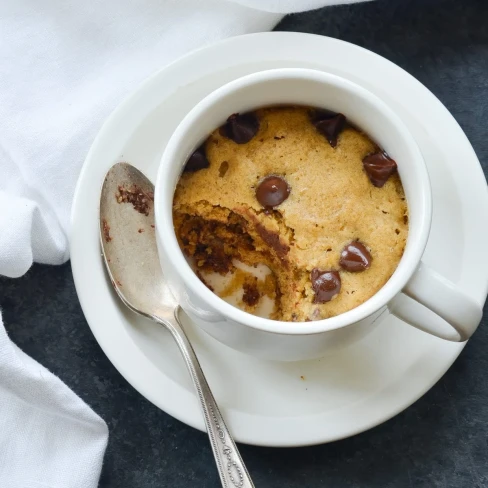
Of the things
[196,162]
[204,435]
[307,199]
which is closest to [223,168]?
[196,162]

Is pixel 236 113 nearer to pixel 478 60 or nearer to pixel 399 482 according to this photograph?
pixel 478 60

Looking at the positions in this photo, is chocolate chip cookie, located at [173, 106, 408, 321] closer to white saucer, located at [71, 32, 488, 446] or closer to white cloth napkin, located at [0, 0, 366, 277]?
white saucer, located at [71, 32, 488, 446]

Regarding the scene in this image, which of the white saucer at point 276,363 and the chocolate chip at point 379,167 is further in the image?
the white saucer at point 276,363

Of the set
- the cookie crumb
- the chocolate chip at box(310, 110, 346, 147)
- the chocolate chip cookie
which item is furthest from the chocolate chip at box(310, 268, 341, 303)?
the cookie crumb

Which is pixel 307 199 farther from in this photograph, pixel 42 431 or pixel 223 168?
pixel 42 431

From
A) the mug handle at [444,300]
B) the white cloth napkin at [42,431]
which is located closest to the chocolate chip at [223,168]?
the mug handle at [444,300]

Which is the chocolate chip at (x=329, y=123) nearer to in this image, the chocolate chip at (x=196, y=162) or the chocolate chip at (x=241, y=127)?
the chocolate chip at (x=241, y=127)
